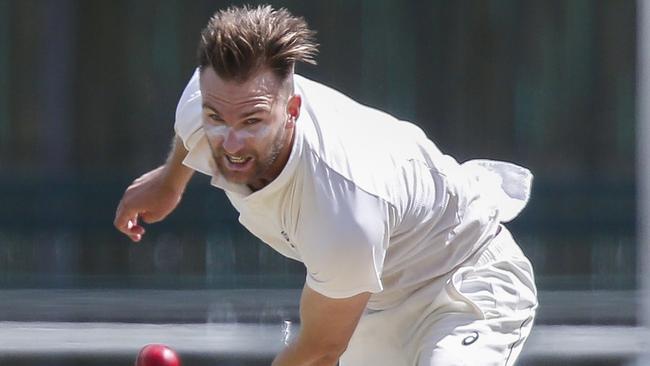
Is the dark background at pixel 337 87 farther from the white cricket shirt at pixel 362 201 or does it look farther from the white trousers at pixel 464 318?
the white trousers at pixel 464 318

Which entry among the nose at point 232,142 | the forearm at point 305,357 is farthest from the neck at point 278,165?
the forearm at point 305,357

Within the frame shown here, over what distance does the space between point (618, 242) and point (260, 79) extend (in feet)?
12.9

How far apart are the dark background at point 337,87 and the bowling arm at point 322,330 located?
340 cm

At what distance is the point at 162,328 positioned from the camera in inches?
253

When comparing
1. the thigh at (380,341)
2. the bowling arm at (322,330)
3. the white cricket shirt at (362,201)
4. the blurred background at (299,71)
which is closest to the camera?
the white cricket shirt at (362,201)

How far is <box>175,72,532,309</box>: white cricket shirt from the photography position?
3242 millimetres

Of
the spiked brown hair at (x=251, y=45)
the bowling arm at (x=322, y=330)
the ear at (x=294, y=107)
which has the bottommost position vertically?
the bowling arm at (x=322, y=330)

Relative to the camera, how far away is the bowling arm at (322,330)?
3365mm

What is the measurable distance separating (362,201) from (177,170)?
2.30 ft

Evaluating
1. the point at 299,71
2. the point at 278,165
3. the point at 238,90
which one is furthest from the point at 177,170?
the point at 299,71

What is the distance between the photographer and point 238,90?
314cm

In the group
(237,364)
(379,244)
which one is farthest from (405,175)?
(237,364)

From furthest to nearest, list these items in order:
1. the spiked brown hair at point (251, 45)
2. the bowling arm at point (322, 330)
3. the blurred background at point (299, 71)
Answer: the blurred background at point (299, 71), the bowling arm at point (322, 330), the spiked brown hair at point (251, 45)

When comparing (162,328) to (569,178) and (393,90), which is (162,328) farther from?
(569,178)
